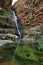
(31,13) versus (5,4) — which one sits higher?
(5,4)

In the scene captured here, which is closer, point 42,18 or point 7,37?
point 7,37

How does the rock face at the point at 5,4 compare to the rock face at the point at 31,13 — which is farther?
the rock face at the point at 5,4

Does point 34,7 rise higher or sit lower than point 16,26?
higher

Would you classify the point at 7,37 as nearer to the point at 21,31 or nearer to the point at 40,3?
the point at 21,31

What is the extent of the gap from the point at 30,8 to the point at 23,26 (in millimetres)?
4800

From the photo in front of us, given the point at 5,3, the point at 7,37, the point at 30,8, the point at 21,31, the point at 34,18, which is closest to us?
the point at 7,37

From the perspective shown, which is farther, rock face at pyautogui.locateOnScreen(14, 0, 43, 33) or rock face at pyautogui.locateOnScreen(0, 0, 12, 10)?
rock face at pyautogui.locateOnScreen(0, 0, 12, 10)

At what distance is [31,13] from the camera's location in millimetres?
34344

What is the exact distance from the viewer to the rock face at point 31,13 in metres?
32.2

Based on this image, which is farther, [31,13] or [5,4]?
[5,4]

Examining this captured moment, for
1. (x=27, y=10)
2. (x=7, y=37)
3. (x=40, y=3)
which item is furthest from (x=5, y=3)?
(x=7, y=37)

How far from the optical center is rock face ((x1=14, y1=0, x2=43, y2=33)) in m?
32.2

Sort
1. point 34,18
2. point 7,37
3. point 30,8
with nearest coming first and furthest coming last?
point 7,37 → point 34,18 → point 30,8

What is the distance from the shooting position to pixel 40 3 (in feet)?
111
